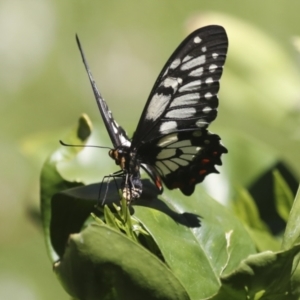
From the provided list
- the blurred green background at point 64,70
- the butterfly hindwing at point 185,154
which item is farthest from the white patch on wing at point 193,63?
the blurred green background at point 64,70

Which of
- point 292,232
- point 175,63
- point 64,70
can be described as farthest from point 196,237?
point 64,70

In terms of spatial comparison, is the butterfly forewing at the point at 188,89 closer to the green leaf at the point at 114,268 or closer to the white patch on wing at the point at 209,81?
the white patch on wing at the point at 209,81

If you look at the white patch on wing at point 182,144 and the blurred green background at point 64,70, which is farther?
the blurred green background at point 64,70

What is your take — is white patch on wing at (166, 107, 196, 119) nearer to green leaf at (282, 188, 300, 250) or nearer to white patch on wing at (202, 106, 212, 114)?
white patch on wing at (202, 106, 212, 114)

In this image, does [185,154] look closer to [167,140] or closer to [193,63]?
[167,140]

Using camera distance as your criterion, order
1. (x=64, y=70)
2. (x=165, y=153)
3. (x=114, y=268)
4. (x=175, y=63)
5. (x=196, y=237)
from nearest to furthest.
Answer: (x=114, y=268) < (x=196, y=237) < (x=175, y=63) < (x=165, y=153) < (x=64, y=70)

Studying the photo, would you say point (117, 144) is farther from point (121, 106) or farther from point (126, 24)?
point (126, 24)

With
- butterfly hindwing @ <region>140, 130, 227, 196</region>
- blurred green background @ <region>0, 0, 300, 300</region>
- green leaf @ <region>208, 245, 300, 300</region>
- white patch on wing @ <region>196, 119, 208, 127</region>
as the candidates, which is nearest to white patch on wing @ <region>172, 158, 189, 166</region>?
butterfly hindwing @ <region>140, 130, 227, 196</region>
